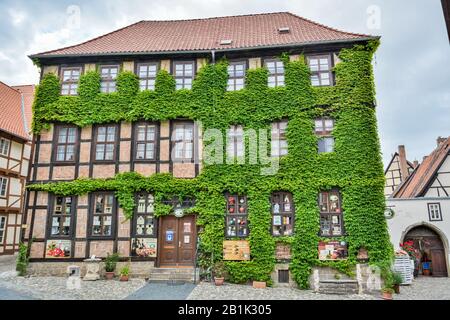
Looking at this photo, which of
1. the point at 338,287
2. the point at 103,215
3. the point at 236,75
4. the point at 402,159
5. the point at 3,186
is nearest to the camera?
the point at 338,287

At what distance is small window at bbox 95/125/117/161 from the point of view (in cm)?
1365

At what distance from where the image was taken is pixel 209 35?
15.9m

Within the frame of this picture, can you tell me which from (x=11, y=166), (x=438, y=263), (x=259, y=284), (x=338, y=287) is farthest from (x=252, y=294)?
(x=11, y=166)

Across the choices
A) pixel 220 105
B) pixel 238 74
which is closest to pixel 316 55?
pixel 238 74

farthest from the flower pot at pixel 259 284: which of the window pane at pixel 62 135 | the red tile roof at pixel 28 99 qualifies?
the red tile roof at pixel 28 99

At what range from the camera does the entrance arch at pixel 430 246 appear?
60.4 feet

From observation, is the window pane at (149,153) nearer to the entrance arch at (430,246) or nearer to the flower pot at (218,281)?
the flower pot at (218,281)

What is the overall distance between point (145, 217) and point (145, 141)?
3.07 metres

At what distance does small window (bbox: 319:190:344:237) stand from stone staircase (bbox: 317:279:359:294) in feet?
5.70

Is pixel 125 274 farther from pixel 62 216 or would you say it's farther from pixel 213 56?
pixel 213 56

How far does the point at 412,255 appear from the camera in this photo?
658 inches

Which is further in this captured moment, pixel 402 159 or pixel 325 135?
pixel 402 159

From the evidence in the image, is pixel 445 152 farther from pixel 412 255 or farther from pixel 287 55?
pixel 287 55

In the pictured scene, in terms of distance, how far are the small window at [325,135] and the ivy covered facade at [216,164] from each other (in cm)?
4
